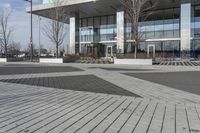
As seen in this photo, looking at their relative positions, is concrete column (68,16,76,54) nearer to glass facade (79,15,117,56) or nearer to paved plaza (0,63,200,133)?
glass facade (79,15,117,56)

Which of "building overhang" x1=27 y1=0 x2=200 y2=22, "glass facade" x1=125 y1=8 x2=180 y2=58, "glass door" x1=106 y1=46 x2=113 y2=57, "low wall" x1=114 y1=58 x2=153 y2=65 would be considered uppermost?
"building overhang" x1=27 y1=0 x2=200 y2=22

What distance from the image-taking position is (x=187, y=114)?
23.1 ft

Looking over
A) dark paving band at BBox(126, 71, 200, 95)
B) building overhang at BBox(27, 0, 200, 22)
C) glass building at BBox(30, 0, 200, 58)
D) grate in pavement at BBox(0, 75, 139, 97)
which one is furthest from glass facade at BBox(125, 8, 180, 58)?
grate in pavement at BBox(0, 75, 139, 97)

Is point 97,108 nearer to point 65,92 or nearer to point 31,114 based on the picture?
point 31,114

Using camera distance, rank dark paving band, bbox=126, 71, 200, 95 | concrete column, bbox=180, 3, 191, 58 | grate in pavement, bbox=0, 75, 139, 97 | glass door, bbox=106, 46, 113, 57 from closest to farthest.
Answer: grate in pavement, bbox=0, 75, 139, 97, dark paving band, bbox=126, 71, 200, 95, concrete column, bbox=180, 3, 191, 58, glass door, bbox=106, 46, 113, 57

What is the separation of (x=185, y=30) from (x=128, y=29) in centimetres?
893

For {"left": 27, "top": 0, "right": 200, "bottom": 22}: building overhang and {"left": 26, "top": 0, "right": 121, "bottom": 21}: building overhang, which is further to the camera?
{"left": 26, "top": 0, "right": 121, "bottom": 21}: building overhang

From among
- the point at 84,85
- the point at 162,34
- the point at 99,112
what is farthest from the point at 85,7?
the point at 99,112

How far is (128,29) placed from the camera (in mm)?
48312

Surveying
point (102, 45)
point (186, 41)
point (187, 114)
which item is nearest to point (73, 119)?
point (187, 114)

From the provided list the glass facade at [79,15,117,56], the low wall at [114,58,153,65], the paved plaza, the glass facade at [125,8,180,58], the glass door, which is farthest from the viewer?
the glass facade at [79,15,117,56]

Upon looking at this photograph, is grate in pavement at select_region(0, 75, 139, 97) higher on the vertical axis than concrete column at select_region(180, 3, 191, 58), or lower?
lower

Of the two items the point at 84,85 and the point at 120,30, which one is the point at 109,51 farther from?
the point at 84,85

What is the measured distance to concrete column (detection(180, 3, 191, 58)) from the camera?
145 ft
